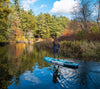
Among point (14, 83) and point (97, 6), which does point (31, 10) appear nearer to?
point (97, 6)

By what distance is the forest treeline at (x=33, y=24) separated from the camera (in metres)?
23.8

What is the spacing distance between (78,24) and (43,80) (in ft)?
70.3

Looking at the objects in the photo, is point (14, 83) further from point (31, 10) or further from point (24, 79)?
point (31, 10)

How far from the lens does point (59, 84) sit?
5.64 meters

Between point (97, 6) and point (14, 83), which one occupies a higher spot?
point (97, 6)

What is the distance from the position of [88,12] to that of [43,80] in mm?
21233

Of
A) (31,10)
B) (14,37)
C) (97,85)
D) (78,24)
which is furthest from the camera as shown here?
(31,10)

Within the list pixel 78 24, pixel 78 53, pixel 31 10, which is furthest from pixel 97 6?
pixel 31 10

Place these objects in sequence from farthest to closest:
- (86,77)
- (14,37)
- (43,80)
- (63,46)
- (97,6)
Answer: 1. (14,37)
2. (97,6)
3. (63,46)
4. (86,77)
5. (43,80)

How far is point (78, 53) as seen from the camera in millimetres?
14609

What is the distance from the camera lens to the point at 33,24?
178ft

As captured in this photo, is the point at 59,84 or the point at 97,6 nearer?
the point at 59,84

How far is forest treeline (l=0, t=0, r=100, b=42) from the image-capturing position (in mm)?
23814

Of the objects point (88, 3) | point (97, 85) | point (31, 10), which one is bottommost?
point (97, 85)
